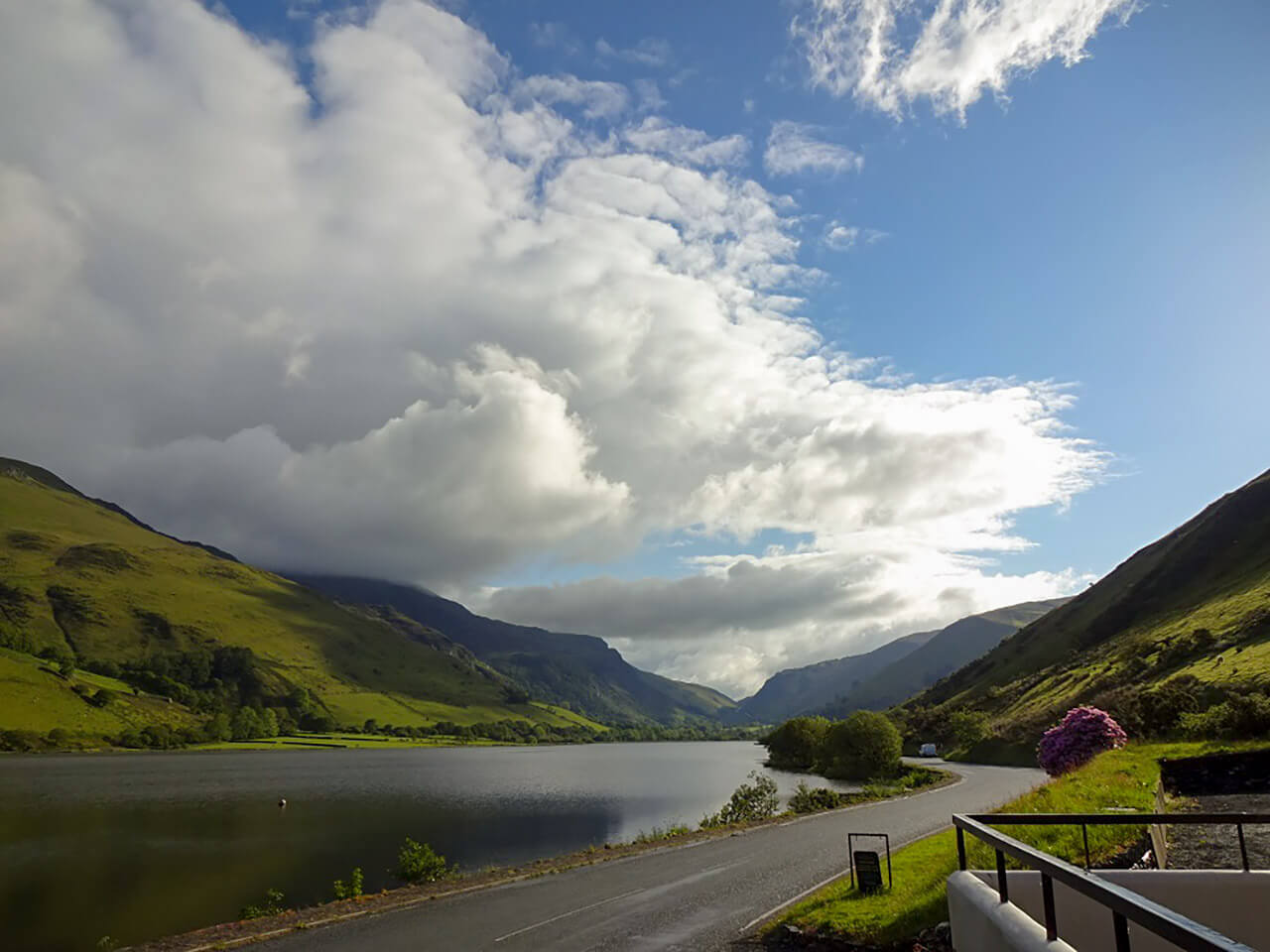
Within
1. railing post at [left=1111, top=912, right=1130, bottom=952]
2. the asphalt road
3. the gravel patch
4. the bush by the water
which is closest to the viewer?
railing post at [left=1111, top=912, right=1130, bottom=952]

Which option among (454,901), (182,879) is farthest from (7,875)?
(454,901)

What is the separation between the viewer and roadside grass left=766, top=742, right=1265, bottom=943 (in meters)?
17.1

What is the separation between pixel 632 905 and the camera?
23.9 meters

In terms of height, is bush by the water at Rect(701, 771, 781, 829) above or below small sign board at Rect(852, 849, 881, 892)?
below

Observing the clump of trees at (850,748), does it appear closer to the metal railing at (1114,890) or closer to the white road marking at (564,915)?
the white road marking at (564,915)

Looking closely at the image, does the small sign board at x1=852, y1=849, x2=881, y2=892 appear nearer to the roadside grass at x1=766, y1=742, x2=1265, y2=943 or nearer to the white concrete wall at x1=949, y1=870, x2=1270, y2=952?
the roadside grass at x1=766, y1=742, x2=1265, y2=943

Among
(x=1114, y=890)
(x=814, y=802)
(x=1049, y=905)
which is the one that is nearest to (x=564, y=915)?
(x=1049, y=905)

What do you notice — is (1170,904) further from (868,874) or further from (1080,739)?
(1080,739)

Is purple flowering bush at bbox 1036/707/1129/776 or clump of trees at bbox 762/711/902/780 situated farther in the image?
clump of trees at bbox 762/711/902/780

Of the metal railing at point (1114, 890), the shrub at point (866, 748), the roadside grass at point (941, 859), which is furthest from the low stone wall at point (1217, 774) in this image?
the shrub at point (866, 748)

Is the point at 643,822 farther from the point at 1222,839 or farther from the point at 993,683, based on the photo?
the point at 993,683

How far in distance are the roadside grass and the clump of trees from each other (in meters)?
63.7

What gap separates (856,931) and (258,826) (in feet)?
206

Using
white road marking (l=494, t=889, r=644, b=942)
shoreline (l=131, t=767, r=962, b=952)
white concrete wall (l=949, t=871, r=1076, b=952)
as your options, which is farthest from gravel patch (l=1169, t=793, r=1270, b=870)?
shoreline (l=131, t=767, r=962, b=952)
